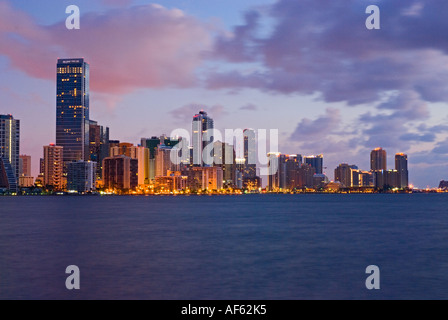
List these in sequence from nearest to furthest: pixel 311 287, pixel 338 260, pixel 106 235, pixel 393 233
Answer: pixel 311 287 < pixel 338 260 < pixel 106 235 < pixel 393 233

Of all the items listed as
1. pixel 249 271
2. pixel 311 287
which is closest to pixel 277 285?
pixel 311 287

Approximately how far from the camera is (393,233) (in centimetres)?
7131

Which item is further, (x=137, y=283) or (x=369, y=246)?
(x=369, y=246)

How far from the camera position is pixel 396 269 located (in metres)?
40.0

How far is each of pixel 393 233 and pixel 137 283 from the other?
50002 millimetres

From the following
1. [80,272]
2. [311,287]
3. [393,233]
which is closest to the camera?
[311,287]

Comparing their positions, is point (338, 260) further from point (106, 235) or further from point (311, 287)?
point (106, 235)

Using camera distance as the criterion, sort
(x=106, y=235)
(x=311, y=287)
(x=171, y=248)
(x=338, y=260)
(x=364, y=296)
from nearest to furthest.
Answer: (x=364, y=296), (x=311, y=287), (x=338, y=260), (x=171, y=248), (x=106, y=235)

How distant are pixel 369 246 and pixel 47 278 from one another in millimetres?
36898

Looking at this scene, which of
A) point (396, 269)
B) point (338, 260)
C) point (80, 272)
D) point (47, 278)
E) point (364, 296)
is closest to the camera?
point (364, 296)

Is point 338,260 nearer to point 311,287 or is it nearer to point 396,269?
point 396,269

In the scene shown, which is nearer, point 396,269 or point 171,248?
point 396,269

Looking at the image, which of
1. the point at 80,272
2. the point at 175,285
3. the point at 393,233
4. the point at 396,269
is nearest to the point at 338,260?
the point at 396,269

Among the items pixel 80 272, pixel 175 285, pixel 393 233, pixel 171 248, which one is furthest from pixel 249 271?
pixel 393 233
